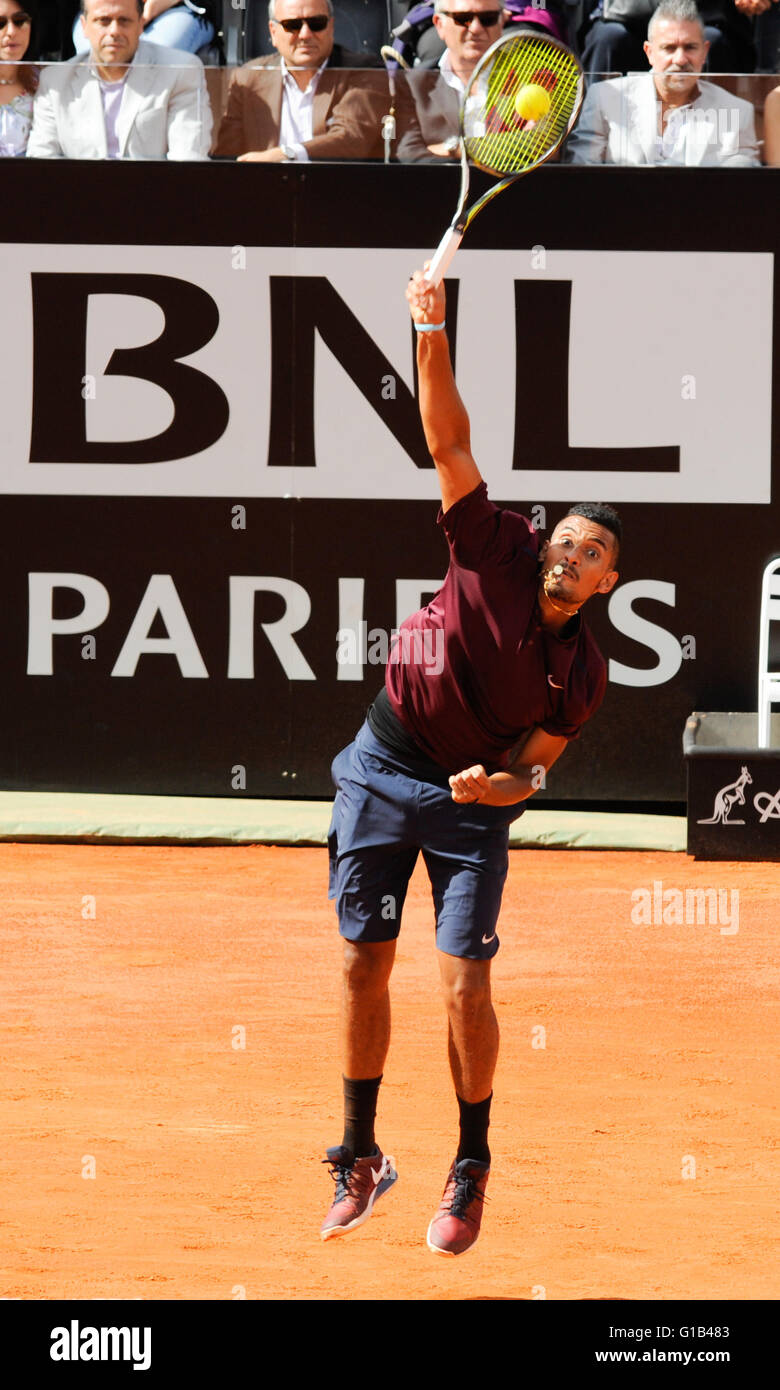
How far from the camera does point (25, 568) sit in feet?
33.6

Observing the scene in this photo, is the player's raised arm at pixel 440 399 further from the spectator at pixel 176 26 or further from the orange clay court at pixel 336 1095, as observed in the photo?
the spectator at pixel 176 26

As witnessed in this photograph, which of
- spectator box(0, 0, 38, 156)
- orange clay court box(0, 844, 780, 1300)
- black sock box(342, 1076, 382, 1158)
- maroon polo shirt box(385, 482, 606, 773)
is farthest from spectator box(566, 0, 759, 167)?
black sock box(342, 1076, 382, 1158)

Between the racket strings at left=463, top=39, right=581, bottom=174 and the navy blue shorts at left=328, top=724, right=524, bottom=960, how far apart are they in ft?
5.06

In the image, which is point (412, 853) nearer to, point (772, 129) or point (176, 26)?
point (772, 129)

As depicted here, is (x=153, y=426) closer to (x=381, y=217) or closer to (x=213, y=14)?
(x=381, y=217)

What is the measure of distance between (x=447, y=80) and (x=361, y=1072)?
269 inches

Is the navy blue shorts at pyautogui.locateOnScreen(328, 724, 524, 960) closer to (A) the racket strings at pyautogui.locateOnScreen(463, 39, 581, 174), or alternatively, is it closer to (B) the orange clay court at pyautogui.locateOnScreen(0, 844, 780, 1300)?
(B) the orange clay court at pyautogui.locateOnScreen(0, 844, 780, 1300)

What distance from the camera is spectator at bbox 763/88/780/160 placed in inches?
382

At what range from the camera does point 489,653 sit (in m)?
4.30

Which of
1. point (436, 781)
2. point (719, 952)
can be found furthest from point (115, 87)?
point (436, 781)

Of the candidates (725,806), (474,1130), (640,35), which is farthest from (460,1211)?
(640,35)

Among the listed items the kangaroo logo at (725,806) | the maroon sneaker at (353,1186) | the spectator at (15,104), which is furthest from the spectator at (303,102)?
the maroon sneaker at (353,1186)

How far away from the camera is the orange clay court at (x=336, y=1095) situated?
4578 millimetres

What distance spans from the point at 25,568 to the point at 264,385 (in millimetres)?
1706
